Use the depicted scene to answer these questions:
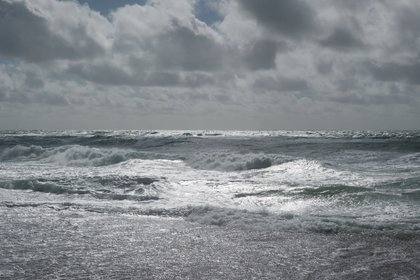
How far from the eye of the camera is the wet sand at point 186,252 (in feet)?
18.1

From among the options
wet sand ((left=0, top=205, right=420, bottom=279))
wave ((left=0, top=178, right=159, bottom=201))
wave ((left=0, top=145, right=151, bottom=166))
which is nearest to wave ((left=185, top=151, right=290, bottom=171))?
wave ((left=0, top=145, right=151, bottom=166))

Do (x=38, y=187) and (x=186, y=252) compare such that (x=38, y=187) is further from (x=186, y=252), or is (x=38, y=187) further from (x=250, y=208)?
(x=186, y=252)

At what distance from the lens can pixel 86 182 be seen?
1552 centimetres

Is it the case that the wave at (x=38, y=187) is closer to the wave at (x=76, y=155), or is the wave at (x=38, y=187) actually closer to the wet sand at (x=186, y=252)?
the wet sand at (x=186, y=252)

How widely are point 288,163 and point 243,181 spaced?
7403mm

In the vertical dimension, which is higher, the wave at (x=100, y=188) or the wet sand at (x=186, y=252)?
the wet sand at (x=186, y=252)

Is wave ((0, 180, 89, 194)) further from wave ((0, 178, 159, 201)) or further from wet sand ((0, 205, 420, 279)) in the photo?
wet sand ((0, 205, 420, 279))

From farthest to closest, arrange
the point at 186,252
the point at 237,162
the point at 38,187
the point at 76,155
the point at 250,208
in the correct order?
1. the point at 76,155
2. the point at 237,162
3. the point at 38,187
4. the point at 250,208
5. the point at 186,252

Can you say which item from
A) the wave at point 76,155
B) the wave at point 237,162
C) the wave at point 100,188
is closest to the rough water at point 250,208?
the wave at point 100,188

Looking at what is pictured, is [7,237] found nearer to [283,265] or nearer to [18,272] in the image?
[18,272]

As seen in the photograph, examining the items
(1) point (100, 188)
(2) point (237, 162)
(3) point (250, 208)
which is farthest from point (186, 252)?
(2) point (237, 162)

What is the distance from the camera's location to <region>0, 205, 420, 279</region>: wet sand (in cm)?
550

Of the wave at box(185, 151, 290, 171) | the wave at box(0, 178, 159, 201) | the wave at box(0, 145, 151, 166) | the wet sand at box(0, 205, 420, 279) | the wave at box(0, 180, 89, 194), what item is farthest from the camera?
the wave at box(0, 145, 151, 166)

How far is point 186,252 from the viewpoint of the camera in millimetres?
6496
